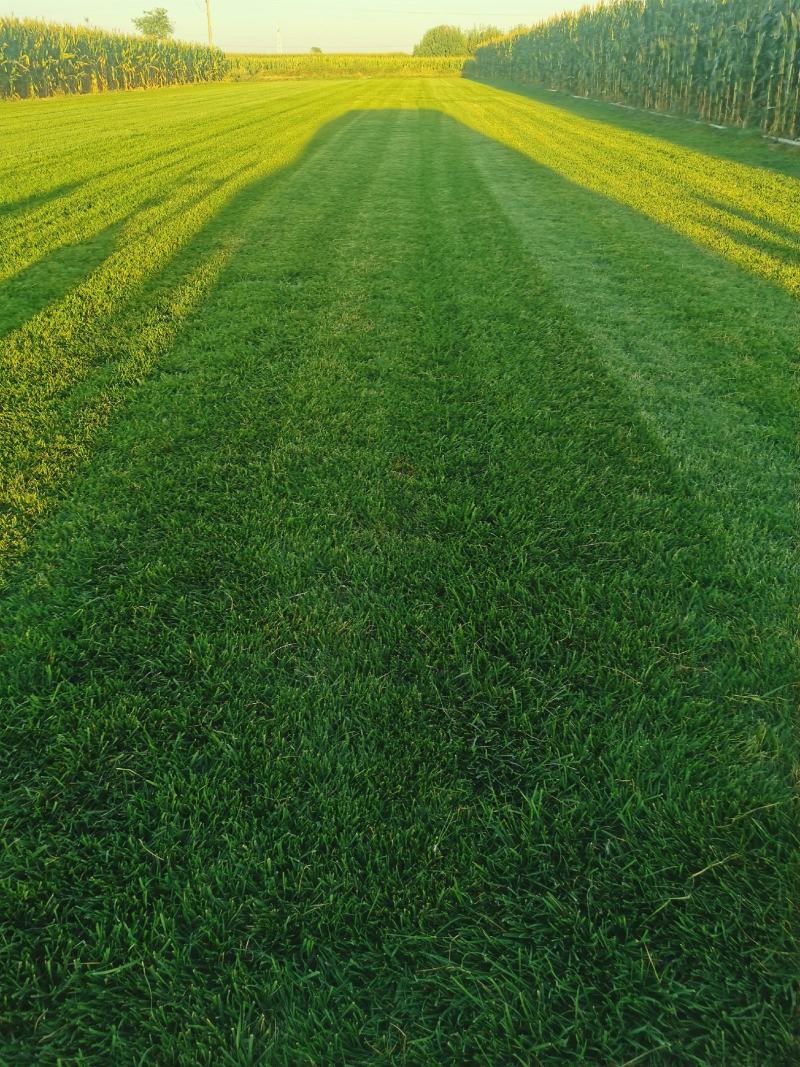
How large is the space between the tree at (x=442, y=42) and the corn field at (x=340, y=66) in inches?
956

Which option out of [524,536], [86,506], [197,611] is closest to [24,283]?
[86,506]

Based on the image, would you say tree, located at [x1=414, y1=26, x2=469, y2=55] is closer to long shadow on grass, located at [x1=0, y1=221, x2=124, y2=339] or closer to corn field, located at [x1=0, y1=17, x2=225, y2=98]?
corn field, located at [x1=0, y1=17, x2=225, y2=98]

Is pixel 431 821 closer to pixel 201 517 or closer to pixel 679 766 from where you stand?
pixel 679 766

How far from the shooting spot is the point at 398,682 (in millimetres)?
1692

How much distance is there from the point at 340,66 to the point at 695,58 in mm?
50060

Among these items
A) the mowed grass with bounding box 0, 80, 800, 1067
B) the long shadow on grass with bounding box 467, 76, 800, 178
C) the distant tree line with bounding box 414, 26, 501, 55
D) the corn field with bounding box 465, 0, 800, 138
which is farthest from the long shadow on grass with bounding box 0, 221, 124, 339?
the distant tree line with bounding box 414, 26, 501, 55

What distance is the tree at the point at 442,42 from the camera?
262 ft

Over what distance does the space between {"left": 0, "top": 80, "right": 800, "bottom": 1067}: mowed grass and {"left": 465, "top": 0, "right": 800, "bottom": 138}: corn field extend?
33.4 ft

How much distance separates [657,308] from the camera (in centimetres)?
438

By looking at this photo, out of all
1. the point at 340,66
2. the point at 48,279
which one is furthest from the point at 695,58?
the point at 340,66

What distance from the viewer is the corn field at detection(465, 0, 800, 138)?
11125 mm

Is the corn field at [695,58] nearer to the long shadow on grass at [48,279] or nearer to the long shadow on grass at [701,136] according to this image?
the long shadow on grass at [701,136]

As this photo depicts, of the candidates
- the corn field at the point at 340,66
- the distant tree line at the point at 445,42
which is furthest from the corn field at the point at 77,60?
the distant tree line at the point at 445,42

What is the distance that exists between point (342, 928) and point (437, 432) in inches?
83.1
